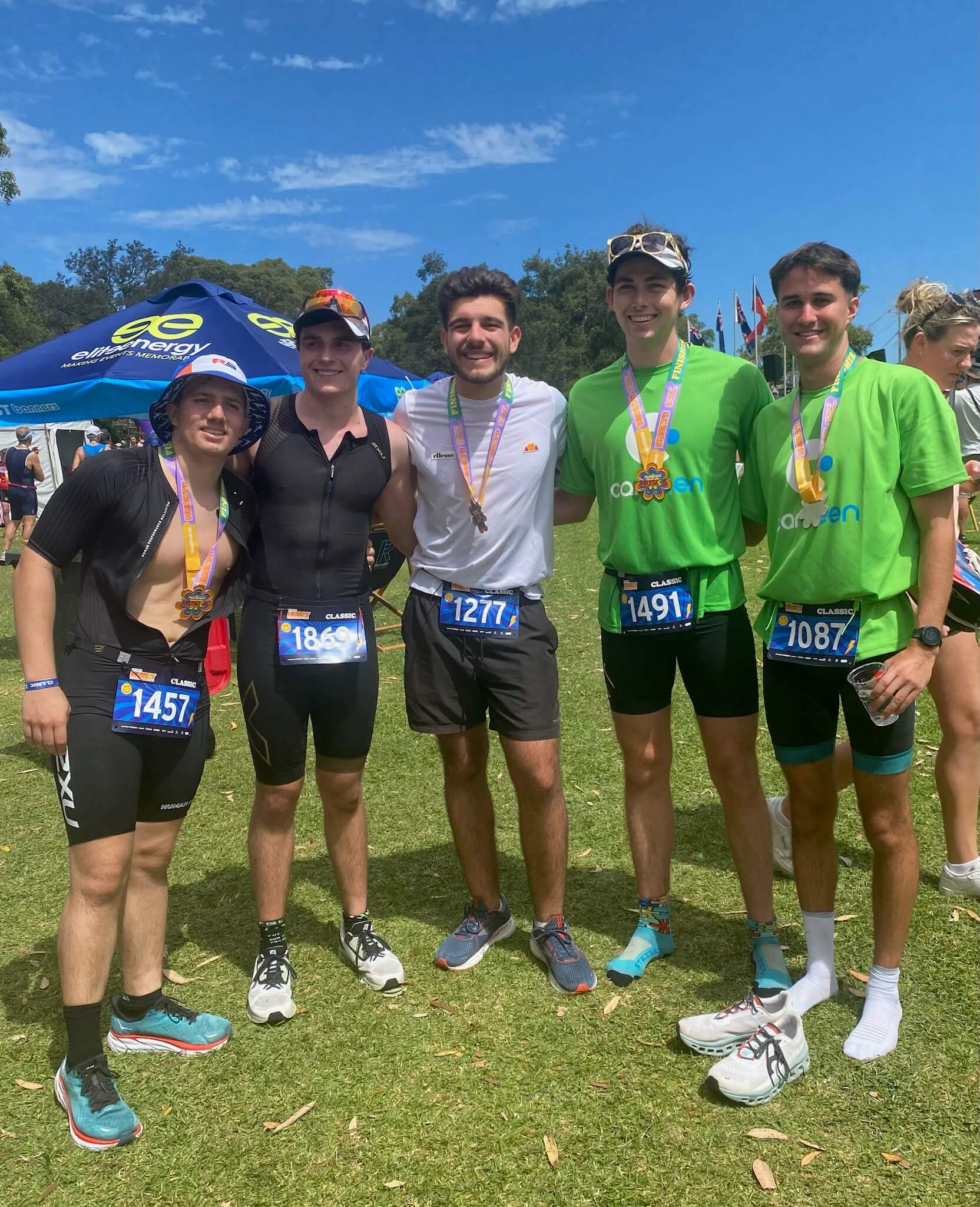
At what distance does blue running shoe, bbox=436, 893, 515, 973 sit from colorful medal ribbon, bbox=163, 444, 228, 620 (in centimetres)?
165

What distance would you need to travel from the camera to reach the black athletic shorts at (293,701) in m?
3.05

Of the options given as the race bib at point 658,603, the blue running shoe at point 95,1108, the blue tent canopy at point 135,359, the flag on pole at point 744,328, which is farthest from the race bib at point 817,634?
the flag on pole at point 744,328

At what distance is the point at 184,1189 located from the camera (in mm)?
2387

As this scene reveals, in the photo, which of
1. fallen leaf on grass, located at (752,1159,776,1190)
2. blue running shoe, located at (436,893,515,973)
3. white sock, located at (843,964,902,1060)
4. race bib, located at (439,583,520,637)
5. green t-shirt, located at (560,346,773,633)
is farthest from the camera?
blue running shoe, located at (436,893,515,973)

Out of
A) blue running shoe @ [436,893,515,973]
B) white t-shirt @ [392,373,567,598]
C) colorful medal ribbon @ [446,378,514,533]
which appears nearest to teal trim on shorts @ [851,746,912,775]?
white t-shirt @ [392,373,567,598]

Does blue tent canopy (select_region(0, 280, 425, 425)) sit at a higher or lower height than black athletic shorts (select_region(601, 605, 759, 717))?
higher

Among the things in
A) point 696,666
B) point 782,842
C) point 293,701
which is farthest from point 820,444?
point 782,842

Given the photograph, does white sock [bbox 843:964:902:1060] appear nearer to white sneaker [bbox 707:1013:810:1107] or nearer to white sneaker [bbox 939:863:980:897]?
white sneaker [bbox 707:1013:810:1107]

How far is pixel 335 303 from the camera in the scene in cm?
305

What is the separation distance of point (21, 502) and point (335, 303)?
15222 mm

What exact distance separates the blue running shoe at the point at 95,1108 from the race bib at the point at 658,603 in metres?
2.21

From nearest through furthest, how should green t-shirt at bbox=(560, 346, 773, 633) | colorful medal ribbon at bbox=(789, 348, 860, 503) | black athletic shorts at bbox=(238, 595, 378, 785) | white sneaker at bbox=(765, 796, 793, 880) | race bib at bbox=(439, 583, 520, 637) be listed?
colorful medal ribbon at bbox=(789, 348, 860, 503) → green t-shirt at bbox=(560, 346, 773, 633) → black athletic shorts at bbox=(238, 595, 378, 785) → race bib at bbox=(439, 583, 520, 637) → white sneaker at bbox=(765, 796, 793, 880)

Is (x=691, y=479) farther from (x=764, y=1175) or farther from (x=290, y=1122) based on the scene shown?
(x=290, y=1122)

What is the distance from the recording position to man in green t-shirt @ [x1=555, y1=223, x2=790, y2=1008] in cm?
294
